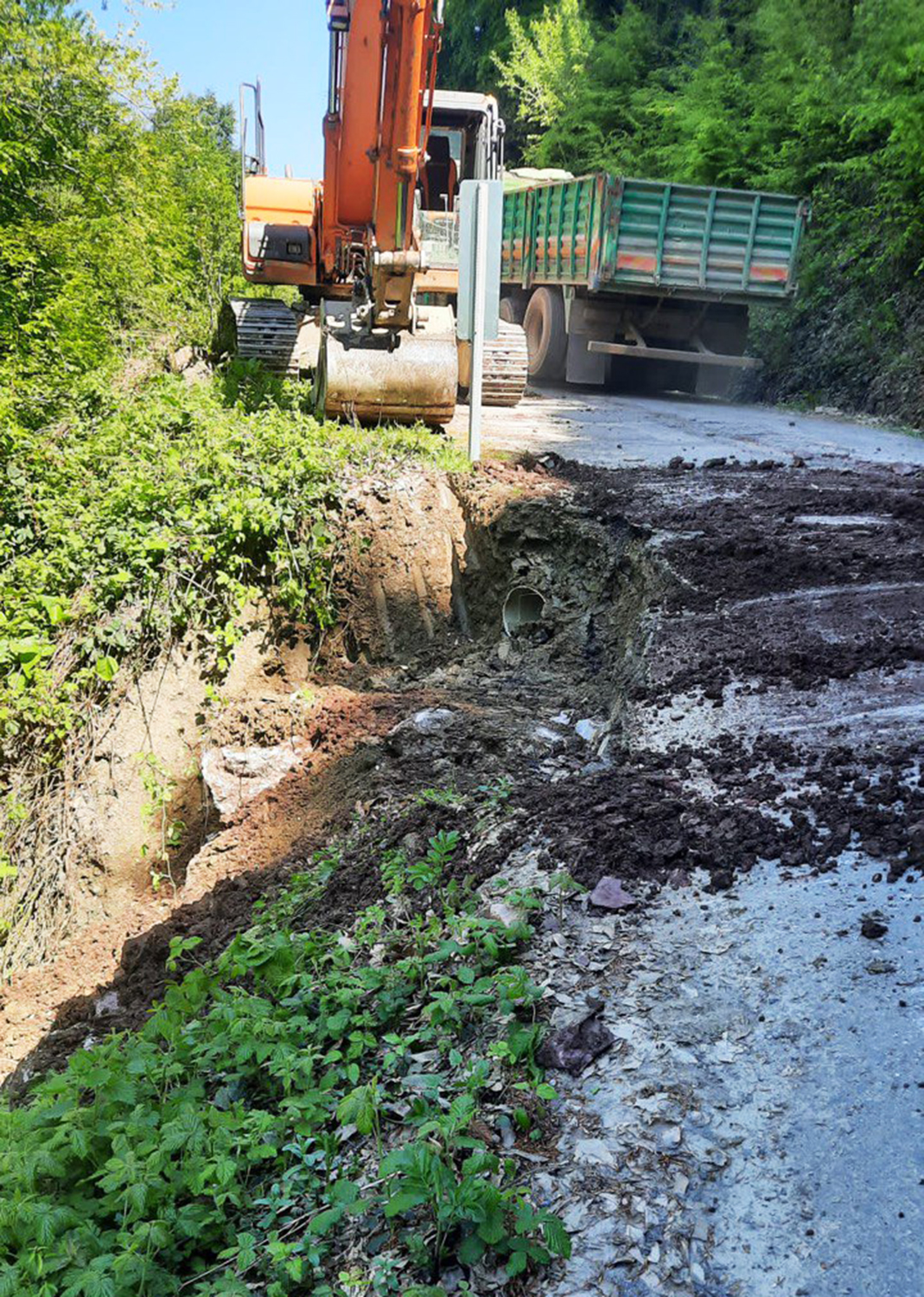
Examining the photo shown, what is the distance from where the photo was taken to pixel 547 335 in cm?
1638

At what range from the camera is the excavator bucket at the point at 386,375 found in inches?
355

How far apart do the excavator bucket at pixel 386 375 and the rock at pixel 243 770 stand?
3.72 metres

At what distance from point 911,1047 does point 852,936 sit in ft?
1.43

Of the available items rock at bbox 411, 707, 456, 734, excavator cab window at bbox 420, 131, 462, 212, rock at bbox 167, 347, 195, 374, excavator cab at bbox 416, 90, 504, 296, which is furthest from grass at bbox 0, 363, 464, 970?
excavator cab window at bbox 420, 131, 462, 212

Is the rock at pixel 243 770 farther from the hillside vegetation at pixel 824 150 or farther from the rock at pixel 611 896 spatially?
the hillside vegetation at pixel 824 150

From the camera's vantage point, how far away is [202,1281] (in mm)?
2596

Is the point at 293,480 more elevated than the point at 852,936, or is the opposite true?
the point at 293,480

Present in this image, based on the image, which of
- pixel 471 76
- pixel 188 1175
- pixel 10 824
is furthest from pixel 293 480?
pixel 471 76

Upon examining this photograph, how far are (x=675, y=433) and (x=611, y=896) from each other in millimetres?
8935

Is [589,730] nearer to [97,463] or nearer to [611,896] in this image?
[611,896]

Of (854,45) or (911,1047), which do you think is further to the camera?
(854,45)

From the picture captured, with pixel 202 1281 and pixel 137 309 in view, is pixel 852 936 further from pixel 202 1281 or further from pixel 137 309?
pixel 137 309

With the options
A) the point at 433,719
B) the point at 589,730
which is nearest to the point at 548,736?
the point at 589,730

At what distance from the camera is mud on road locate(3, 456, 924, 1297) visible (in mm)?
2385
